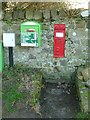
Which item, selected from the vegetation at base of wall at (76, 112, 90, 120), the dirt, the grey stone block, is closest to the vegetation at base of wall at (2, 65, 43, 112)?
the dirt

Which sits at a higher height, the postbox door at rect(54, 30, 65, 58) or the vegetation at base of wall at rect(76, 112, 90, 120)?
the postbox door at rect(54, 30, 65, 58)

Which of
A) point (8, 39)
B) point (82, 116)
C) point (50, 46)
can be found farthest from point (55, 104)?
point (8, 39)

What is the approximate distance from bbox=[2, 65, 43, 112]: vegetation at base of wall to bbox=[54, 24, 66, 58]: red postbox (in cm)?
65

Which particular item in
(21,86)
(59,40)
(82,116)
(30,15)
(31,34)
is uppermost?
(30,15)

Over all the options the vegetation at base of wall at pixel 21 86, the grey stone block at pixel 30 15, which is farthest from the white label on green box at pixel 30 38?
A: the vegetation at base of wall at pixel 21 86

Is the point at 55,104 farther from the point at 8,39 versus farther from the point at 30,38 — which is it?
the point at 8,39

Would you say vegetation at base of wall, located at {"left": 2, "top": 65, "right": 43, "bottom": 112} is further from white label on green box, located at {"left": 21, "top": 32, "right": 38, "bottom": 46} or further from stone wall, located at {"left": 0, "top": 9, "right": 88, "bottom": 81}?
white label on green box, located at {"left": 21, "top": 32, "right": 38, "bottom": 46}

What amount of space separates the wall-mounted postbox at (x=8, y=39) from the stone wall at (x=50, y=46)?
0.54 ft

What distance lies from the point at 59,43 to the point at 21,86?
142 cm

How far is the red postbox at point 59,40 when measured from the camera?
22.5 ft

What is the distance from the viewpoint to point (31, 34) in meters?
6.77

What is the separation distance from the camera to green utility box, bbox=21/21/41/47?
6.71 meters

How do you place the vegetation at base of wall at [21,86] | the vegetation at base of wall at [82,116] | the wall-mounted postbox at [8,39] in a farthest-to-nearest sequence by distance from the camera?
1. the wall-mounted postbox at [8,39]
2. the vegetation at base of wall at [21,86]
3. the vegetation at base of wall at [82,116]

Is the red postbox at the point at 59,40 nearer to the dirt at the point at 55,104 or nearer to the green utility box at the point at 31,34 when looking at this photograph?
the green utility box at the point at 31,34
